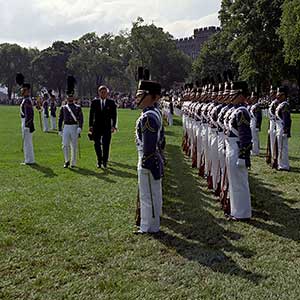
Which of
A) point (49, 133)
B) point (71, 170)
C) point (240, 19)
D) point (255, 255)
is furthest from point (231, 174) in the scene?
point (240, 19)

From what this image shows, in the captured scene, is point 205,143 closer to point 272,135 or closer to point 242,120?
point 272,135

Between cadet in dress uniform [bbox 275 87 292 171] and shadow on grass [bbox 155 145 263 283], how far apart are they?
2840 mm

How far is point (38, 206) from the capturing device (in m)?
9.45

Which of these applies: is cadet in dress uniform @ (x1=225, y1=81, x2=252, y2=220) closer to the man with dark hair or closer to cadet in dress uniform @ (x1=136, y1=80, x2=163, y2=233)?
cadet in dress uniform @ (x1=136, y1=80, x2=163, y2=233)

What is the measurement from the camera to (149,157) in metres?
7.30

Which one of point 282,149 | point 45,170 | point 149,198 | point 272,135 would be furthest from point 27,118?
point 149,198

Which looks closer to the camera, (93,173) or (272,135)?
(93,173)

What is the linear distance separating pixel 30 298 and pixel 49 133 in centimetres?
2151

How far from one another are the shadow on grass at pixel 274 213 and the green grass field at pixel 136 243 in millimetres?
16

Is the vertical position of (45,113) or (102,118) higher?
(102,118)

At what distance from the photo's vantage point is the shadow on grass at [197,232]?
21.0ft

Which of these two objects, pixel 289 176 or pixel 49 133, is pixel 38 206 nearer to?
pixel 289 176

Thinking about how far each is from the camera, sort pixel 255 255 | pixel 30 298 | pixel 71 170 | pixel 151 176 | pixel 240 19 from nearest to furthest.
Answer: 1. pixel 30 298
2. pixel 255 255
3. pixel 151 176
4. pixel 71 170
5. pixel 240 19

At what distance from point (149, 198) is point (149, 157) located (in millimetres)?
597
